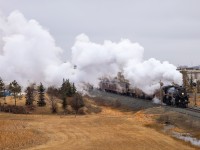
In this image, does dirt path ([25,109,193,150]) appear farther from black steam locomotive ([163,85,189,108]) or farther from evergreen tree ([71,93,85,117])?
evergreen tree ([71,93,85,117])

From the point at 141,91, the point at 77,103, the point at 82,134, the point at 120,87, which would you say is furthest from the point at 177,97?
the point at 120,87

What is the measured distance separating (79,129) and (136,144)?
10.7 metres

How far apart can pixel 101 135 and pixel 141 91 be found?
30.8 metres

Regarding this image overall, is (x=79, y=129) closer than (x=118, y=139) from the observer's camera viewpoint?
No

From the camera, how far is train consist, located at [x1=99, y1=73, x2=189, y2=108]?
197 ft

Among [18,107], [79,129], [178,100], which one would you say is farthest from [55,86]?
[79,129]

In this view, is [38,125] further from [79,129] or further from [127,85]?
[127,85]

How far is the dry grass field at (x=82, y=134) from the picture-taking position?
1435 inches

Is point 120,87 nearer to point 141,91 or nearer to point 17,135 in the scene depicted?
point 141,91

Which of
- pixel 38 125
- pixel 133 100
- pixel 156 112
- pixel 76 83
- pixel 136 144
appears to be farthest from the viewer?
pixel 76 83

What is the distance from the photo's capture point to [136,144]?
3719 centimetres

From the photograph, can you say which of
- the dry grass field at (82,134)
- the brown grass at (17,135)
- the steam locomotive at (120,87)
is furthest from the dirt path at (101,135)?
the steam locomotive at (120,87)

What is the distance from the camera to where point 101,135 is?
4206cm

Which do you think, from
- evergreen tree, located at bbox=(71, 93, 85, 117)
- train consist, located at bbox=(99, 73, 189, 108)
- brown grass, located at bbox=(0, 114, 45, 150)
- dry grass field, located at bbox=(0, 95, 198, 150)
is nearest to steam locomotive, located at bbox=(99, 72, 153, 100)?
train consist, located at bbox=(99, 73, 189, 108)
